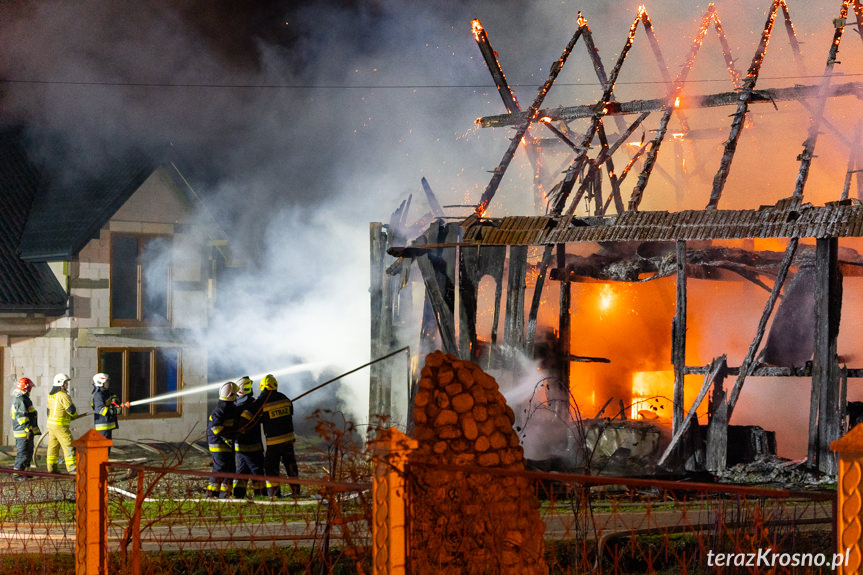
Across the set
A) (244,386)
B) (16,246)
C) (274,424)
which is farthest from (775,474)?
(16,246)

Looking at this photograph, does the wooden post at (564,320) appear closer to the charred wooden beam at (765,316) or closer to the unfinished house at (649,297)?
the unfinished house at (649,297)

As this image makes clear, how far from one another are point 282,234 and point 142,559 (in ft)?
53.7

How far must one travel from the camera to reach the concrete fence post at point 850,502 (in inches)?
171

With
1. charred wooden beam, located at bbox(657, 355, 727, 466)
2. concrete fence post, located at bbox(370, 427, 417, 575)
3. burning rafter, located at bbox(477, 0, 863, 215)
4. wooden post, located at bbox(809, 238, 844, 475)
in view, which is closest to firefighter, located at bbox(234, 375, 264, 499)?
burning rafter, located at bbox(477, 0, 863, 215)

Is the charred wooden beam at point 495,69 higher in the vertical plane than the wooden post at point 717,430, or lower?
higher

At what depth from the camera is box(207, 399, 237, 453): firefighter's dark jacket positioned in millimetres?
13148

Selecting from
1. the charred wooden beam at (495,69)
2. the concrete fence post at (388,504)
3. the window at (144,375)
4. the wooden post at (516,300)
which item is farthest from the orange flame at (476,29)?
the concrete fence post at (388,504)

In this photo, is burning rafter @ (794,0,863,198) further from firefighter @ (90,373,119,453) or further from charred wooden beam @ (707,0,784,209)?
firefighter @ (90,373,119,453)

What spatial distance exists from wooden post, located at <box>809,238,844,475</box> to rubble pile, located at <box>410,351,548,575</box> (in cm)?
816

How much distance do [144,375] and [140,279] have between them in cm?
200

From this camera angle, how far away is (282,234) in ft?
81.1

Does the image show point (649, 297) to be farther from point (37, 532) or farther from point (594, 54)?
point (37, 532)

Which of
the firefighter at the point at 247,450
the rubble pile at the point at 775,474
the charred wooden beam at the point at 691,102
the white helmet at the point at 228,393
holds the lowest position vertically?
the rubble pile at the point at 775,474

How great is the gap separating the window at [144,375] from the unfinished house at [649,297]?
572cm
